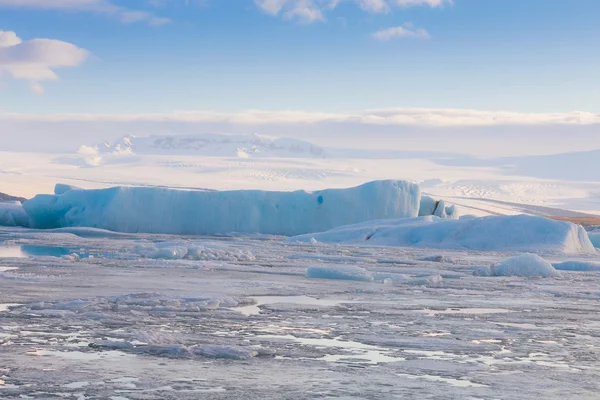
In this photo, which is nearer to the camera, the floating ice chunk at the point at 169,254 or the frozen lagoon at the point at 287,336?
the frozen lagoon at the point at 287,336

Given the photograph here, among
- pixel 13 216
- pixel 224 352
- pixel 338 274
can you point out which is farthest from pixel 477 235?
pixel 224 352

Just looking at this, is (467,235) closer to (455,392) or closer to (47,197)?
(47,197)

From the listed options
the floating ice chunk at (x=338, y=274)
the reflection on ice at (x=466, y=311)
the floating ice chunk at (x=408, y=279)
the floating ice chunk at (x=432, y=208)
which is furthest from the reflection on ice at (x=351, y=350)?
the floating ice chunk at (x=432, y=208)

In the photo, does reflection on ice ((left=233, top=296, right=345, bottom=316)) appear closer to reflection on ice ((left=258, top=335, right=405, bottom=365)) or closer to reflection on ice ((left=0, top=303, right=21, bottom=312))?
reflection on ice ((left=258, top=335, right=405, bottom=365))

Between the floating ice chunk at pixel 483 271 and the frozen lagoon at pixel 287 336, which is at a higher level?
the floating ice chunk at pixel 483 271

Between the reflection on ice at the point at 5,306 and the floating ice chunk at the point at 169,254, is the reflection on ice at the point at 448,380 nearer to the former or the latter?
the reflection on ice at the point at 5,306

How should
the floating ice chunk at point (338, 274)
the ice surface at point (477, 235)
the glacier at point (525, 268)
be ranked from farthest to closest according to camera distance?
the ice surface at point (477, 235) < the glacier at point (525, 268) < the floating ice chunk at point (338, 274)

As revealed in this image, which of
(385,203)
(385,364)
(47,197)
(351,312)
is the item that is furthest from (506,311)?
(47,197)
